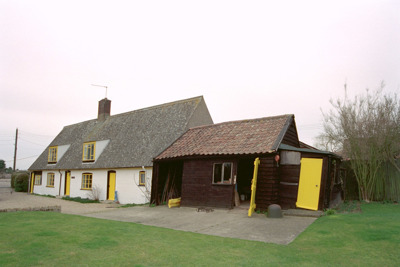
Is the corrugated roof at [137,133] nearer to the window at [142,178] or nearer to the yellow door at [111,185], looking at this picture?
the window at [142,178]

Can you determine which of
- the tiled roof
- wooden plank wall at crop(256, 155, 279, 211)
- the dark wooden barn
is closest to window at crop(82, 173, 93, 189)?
the dark wooden barn

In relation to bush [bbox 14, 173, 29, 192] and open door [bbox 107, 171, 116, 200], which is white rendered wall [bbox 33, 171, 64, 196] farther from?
open door [bbox 107, 171, 116, 200]

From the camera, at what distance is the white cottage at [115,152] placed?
19875 mm

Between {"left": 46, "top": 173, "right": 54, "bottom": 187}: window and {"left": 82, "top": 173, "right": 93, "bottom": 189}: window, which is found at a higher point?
{"left": 82, "top": 173, "right": 93, "bottom": 189}: window

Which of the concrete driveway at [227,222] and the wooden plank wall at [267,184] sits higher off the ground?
the wooden plank wall at [267,184]

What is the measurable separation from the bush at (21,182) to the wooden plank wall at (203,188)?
85.4 feet

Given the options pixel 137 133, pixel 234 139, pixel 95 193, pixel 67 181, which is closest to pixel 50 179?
pixel 67 181

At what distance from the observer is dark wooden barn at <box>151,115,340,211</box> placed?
1266 centimetres

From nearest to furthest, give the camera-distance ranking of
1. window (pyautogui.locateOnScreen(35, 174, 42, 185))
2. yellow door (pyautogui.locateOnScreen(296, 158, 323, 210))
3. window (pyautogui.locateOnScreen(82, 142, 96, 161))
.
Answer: yellow door (pyautogui.locateOnScreen(296, 158, 323, 210)) → window (pyautogui.locateOnScreen(82, 142, 96, 161)) → window (pyautogui.locateOnScreen(35, 174, 42, 185))

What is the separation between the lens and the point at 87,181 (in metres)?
24.3

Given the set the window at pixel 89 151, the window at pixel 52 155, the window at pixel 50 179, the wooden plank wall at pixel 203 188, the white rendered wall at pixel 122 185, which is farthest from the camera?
the window at pixel 52 155

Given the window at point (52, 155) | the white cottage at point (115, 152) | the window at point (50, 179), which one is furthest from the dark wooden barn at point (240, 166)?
the window at point (52, 155)

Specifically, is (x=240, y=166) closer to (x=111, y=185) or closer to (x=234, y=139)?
(x=234, y=139)

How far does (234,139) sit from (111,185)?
11326mm
